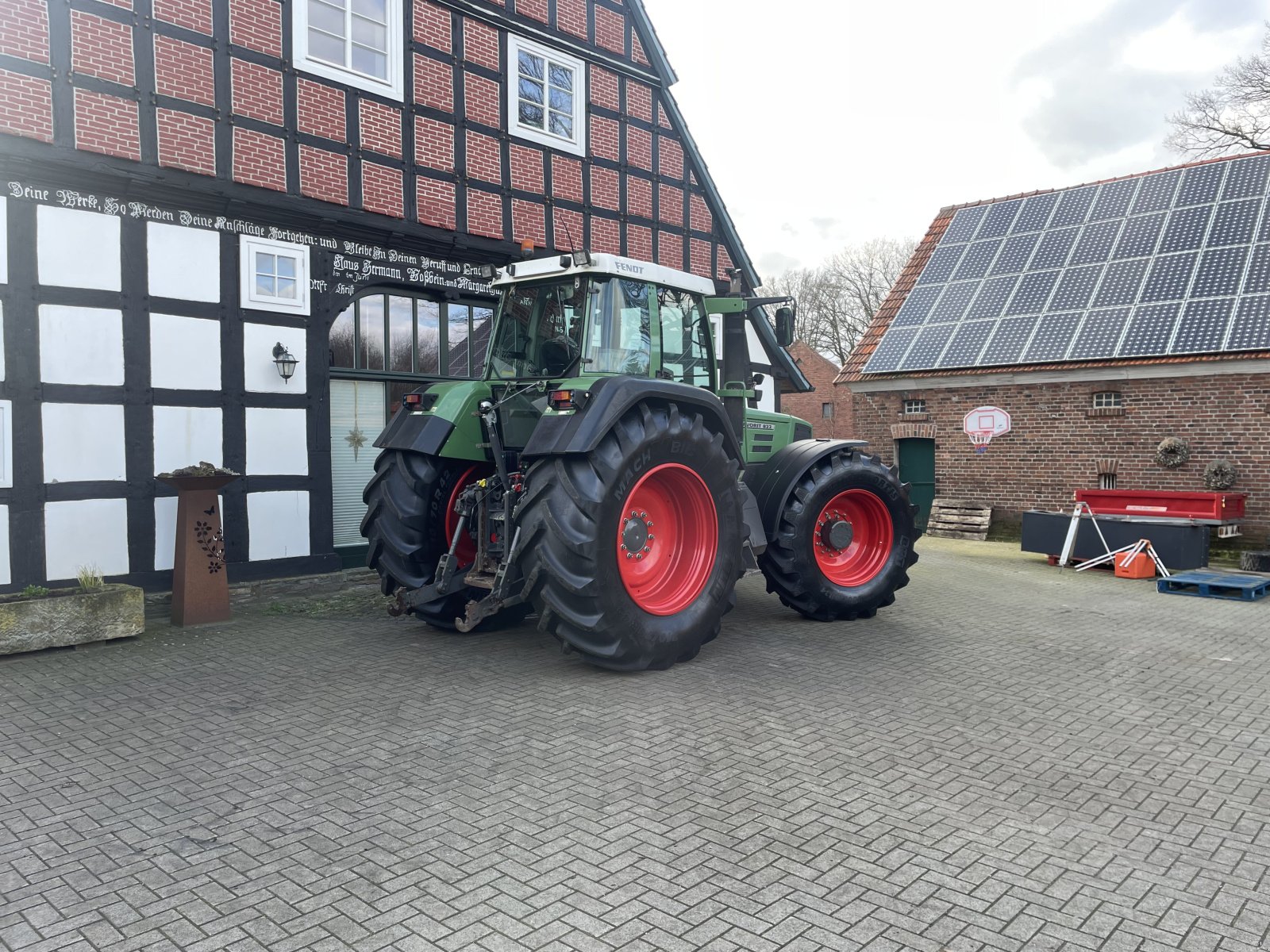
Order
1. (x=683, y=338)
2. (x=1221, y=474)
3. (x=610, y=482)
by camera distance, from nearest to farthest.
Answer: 1. (x=610, y=482)
2. (x=683, y=338)
3. (x=1221, y=474)

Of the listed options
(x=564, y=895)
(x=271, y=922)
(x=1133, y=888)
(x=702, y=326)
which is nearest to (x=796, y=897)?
(x=564, y=895)

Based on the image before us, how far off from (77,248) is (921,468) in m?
13.0

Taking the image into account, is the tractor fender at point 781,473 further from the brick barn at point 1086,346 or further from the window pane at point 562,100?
the brick barn at point 1086,346

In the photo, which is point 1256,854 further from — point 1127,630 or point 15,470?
point 15,470

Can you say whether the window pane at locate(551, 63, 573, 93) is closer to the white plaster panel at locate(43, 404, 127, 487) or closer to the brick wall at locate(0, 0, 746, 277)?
the brick wall at locate(0, 0, 746, 277)

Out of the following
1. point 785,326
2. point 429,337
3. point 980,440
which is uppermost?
point 429,337

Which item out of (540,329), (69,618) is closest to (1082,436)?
(540,329)

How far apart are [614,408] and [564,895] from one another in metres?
3.10

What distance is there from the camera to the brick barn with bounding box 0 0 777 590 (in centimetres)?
717

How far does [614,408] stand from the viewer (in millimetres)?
5441

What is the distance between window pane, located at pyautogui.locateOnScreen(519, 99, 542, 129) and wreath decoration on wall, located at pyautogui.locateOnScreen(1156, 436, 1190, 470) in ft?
32.3

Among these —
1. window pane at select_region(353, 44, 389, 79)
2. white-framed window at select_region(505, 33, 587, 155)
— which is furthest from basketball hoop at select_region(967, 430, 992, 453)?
window pane at select_region(353, 44, 389, 79)

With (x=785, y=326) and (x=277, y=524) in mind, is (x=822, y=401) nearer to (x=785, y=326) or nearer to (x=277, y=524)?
(x=277, y=524)

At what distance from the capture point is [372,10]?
9180mm
